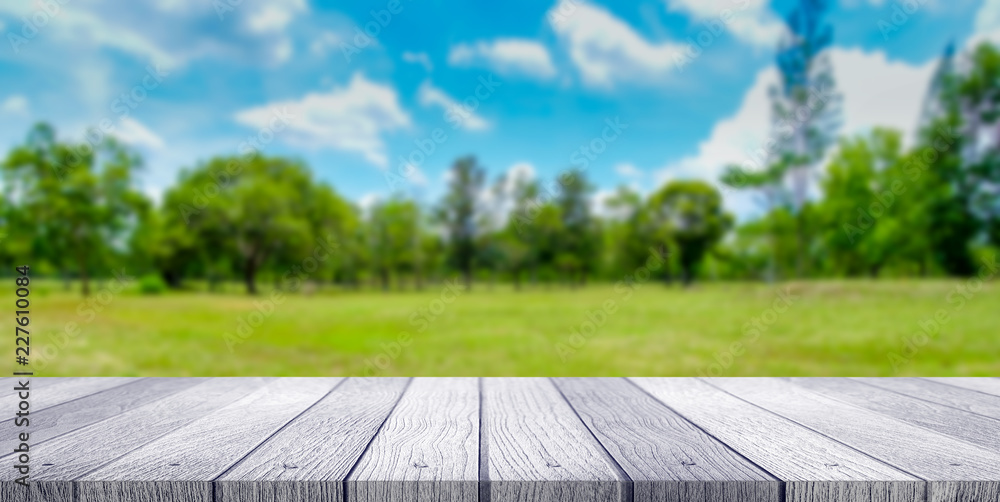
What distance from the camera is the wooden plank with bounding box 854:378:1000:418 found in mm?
1080

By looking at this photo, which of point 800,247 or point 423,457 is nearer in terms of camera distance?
point 423,457

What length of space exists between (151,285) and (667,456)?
57.0 feet

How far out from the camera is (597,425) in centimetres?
90

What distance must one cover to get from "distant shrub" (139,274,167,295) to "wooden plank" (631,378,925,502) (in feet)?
55.7

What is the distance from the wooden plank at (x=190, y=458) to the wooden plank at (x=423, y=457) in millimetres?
177

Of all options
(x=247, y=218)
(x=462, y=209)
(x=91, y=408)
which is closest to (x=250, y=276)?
(x=247, y=218)

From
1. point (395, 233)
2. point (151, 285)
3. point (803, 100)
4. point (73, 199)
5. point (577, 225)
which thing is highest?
point (803, 100)

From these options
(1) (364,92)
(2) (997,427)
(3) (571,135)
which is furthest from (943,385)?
(1) (364,92)

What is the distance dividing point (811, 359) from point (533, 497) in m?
10.1

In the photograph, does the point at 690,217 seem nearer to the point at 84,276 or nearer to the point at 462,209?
the point at 462,209

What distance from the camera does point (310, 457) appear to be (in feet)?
2.34

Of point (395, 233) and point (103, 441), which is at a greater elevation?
point (395, 233)

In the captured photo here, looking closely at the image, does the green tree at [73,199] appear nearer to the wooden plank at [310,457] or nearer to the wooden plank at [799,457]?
the wooden plank at [310,457]

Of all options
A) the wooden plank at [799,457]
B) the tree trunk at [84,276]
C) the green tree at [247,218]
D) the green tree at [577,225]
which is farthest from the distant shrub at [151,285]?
the wooden plank at [799,457]
